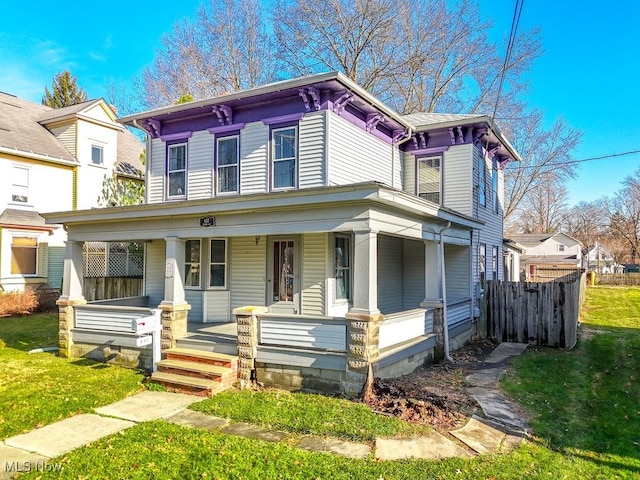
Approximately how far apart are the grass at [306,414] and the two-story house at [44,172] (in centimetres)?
1500

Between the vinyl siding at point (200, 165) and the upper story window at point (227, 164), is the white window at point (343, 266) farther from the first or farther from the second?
the vinyl siding at point (200, 165)

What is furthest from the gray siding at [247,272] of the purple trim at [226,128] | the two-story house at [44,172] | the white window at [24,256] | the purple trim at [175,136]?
the white window at [24,256]

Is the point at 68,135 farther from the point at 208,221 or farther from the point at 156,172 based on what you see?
the point at 208,221

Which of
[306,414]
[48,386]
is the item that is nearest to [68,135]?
[48,386]

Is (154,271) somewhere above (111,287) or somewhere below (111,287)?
above

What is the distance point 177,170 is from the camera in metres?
12.5

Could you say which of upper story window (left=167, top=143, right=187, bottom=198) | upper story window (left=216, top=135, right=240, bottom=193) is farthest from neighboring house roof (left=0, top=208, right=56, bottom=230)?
upper story window (left=216, top=135, right=240, bottom=193)

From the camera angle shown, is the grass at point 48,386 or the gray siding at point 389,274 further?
the gray siding at point 389,274

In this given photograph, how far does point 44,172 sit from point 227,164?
12164mm

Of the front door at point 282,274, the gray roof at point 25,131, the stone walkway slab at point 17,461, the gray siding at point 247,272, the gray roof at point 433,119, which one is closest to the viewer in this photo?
the stone walkway slab at point 17,461

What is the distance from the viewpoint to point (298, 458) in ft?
16.4

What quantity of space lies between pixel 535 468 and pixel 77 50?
120ft

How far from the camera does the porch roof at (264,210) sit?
718 cm

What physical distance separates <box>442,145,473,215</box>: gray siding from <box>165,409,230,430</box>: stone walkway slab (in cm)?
948
